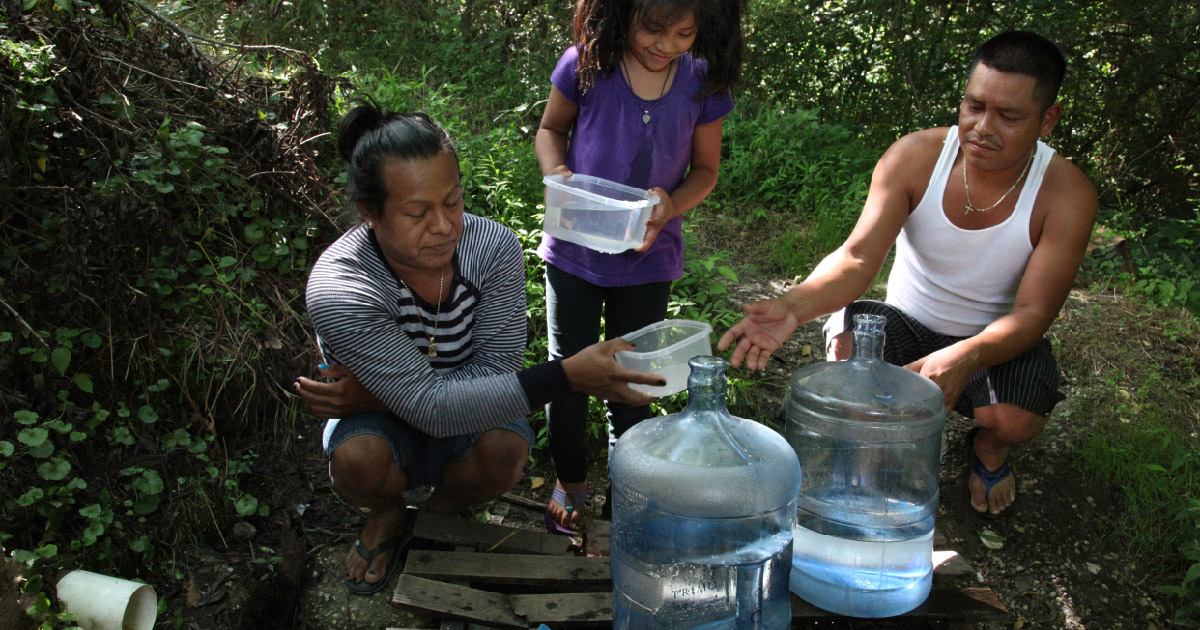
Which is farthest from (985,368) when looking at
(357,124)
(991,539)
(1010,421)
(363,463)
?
(357,124)

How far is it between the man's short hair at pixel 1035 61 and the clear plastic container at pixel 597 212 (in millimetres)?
1330

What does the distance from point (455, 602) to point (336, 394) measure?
727mm

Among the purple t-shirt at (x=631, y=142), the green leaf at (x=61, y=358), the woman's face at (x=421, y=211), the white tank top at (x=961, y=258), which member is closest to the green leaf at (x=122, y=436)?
the green leaf at (x=61, y=358)

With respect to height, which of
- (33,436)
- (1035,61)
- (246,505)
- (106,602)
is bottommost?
(246,505)

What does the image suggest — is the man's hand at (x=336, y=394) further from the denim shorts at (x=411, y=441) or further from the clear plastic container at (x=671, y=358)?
the clear plastic container at (x=671, y=358)

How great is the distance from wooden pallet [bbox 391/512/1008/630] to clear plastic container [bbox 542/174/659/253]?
1.04 meters

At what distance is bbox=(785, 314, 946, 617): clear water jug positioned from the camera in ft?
8.39

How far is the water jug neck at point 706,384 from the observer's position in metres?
2.10

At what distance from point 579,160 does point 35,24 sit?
251 cm

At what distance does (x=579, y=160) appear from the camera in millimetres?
3025

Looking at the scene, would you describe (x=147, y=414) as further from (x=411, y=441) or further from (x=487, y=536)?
(x=487, y=536)

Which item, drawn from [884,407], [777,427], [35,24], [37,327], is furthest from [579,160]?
[35,24]

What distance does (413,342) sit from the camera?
106 inches

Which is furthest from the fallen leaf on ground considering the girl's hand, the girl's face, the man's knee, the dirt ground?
the girl's face
